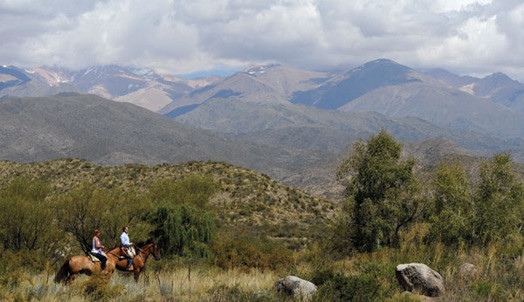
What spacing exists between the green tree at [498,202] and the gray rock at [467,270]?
5351 millimetres

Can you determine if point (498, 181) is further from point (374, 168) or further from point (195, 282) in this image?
point (195, 282)

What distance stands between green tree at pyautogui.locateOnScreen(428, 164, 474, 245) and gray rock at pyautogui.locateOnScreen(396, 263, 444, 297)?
6462mm

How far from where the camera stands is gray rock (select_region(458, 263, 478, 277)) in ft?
35.6

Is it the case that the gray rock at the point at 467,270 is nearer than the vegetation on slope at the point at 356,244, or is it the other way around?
the vegetation on slope at the point at 356,244

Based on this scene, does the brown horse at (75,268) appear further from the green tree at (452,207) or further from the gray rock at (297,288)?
the green tree at (452,207)

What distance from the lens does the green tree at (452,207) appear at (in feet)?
54.9

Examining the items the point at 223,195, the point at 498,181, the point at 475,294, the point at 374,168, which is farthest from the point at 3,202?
the point at 223,195

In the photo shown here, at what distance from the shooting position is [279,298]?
973cm

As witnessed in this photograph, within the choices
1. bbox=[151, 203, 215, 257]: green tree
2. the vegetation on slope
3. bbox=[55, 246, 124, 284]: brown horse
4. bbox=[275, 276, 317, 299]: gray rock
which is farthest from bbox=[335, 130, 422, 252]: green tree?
bbox=[55, 246, 124, 284]: brown horse

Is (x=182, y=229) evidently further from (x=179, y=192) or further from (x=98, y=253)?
(x=179, y=192)

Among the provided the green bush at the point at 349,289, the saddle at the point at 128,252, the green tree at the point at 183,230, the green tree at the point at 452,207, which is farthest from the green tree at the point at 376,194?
the saddle at the point at 128,252

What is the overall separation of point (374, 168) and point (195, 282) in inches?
528

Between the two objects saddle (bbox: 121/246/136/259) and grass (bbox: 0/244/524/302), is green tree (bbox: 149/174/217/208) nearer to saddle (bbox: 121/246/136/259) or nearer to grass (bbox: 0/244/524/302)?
saddle (bbox: 121/246/136/259)

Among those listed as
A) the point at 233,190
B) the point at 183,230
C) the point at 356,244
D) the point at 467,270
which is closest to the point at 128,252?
the point at 183,230
